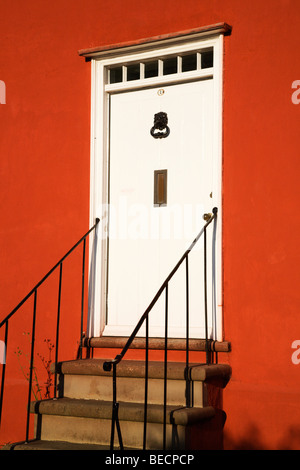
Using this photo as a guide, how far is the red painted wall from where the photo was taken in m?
5.11

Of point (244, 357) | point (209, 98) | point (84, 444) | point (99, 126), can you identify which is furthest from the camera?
point (99, 126)

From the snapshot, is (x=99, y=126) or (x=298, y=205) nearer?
(x=298, y=205)

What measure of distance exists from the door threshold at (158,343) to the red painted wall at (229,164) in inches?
4.0

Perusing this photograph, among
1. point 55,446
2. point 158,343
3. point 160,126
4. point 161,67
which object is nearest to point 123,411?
point 55,446

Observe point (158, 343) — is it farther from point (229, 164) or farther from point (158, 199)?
point (229, 164)

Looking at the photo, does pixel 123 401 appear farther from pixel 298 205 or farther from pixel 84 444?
pixel 298 205

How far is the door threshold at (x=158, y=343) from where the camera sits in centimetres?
528

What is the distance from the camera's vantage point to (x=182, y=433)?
14.9 feet

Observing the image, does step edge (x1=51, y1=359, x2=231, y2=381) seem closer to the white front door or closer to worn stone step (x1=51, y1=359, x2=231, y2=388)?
worn stone step (x1=51, y1=359, x2=231, y2=388)

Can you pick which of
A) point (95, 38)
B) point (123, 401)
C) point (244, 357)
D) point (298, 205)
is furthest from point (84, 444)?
point (95, 38)

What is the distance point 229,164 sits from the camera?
216 inches

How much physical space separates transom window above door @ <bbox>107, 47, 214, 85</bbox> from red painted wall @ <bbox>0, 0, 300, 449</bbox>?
0.24 m

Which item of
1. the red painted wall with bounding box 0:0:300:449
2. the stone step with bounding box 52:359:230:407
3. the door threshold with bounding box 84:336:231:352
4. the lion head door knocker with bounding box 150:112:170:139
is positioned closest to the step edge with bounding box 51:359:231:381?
the stone step with bounding box 52:359:230:407
